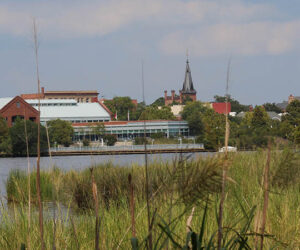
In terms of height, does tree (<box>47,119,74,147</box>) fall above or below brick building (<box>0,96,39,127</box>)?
below

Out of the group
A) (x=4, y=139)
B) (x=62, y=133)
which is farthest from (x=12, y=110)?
(x=4, y=139)

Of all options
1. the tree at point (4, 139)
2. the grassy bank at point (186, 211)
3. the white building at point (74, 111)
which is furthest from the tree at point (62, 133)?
the grassy bank at point (186, 211)

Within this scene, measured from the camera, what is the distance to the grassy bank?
1.27m

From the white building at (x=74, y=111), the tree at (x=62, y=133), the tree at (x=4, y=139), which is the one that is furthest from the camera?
the white building at (x=74, y=111)

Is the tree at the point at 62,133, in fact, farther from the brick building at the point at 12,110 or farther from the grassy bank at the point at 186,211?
the grassy bank at the point at 186,211

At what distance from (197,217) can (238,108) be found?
12963cm

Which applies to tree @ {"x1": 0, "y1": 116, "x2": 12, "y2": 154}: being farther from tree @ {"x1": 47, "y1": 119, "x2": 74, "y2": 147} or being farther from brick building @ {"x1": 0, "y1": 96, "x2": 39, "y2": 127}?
brick building @ {"x1": 0, "y1": 96, "x2": 39, "y2": 127}

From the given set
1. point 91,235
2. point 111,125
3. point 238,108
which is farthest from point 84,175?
point 238,108

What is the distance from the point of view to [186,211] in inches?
48.9

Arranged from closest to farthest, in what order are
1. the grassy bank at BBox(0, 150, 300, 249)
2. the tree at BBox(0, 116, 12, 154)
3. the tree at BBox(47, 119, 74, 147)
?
the grassy bank at BBox(0, 150, 300, 249), the tree at BBox(0, 116, 12, 154), the tree at BBox(47, 119, 74, 147)

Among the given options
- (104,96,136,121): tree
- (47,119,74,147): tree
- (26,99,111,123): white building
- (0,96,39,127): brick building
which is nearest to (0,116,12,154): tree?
(47,119,74,147): tree

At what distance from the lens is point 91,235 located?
4066mm

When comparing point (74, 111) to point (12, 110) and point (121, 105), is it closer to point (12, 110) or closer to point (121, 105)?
point (12, 110)

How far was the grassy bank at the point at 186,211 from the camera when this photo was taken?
1271 millimetres
